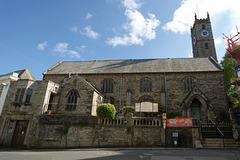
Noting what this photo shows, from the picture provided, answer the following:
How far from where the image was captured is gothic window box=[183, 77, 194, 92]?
2312 centimetres

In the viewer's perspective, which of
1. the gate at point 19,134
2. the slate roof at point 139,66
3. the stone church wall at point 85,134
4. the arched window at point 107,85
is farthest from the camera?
the arched window at point 107,85

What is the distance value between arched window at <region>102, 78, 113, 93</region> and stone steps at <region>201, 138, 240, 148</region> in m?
15.5

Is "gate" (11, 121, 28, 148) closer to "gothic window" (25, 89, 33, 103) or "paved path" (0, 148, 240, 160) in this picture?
"gothic window" (25, 89, 33, 103)

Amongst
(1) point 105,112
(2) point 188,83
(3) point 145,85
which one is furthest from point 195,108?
(1) point 105,112

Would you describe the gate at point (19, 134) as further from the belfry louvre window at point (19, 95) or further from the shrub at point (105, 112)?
the shrub at point (105, 112)

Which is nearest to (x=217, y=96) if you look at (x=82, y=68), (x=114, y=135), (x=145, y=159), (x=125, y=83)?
(x=125, y=83)

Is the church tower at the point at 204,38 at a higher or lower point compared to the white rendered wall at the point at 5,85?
higher

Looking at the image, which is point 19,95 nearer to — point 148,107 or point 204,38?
point 148,107

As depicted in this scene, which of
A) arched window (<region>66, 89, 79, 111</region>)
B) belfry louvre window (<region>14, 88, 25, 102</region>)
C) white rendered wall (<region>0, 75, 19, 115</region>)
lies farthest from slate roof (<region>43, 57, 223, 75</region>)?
belfry louvre window (<region>14, 88, 25, 102</region>)

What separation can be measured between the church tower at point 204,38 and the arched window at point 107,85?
3193 cm

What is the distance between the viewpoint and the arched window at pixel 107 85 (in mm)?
25452

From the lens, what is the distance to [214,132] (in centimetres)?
1455

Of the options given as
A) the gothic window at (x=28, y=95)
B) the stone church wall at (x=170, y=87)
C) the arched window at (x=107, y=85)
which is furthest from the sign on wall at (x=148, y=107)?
the gothic window at (x=28, y=95)

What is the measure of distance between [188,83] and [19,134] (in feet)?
77.7
